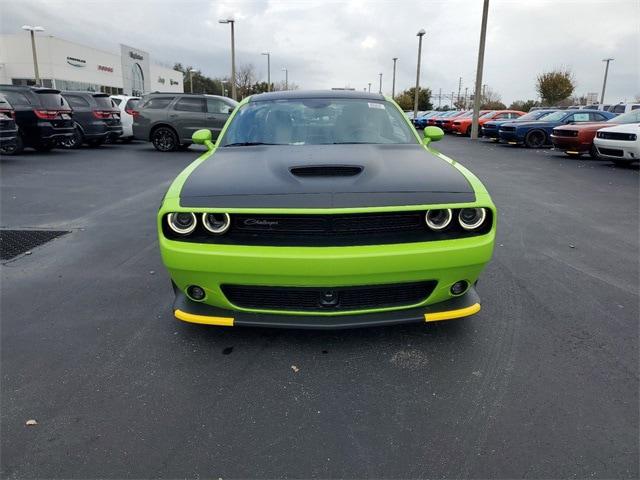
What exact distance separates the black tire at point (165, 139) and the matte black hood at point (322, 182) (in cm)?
1204

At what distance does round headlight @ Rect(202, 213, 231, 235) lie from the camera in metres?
2.49

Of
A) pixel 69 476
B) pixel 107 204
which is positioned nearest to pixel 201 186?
pixel 69 476

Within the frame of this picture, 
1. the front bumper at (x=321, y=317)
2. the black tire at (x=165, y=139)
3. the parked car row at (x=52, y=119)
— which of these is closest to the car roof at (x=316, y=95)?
the front bumper at (x=321, y=317)

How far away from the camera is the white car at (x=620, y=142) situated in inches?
430

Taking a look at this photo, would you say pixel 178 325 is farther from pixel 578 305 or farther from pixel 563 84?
pixel 563 84

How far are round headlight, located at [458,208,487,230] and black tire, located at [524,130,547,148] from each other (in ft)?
53.7

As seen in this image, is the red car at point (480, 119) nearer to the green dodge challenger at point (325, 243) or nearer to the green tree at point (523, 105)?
the green dodge challenger at point (325, 243)

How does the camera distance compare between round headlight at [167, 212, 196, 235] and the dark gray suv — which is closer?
round headlight at [167, 212, 196, 235]

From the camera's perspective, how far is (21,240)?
16.2ft

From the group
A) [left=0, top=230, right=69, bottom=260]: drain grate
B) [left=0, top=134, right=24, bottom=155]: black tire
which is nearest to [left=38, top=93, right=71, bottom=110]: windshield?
[left=0, top=134, right=24, bottom=155]: black tire

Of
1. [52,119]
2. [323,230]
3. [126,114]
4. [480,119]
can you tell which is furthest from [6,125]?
[480,119]

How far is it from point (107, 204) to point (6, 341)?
4.26 metres

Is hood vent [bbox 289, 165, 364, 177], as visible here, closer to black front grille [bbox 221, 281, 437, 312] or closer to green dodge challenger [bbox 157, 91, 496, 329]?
green dodge challenger [bbox 157, 91, 496, 329]

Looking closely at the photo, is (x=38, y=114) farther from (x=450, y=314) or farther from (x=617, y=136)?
(x=617, y=136)
